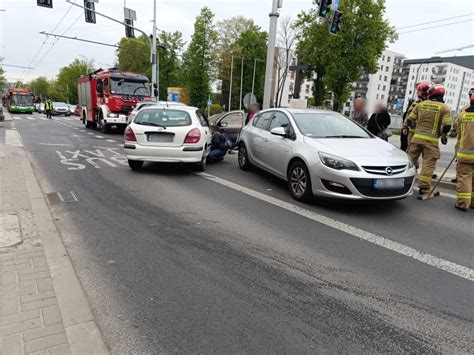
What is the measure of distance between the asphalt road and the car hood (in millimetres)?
919

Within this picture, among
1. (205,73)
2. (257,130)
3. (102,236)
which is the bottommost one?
(102,236)

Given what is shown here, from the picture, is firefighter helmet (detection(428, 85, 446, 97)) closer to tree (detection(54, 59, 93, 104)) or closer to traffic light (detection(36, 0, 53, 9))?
traffic light (detection(36, 0, 53, 9))

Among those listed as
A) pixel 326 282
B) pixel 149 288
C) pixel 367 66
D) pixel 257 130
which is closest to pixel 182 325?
pixel 149 288

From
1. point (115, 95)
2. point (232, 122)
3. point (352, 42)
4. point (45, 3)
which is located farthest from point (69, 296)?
point (352, 42)

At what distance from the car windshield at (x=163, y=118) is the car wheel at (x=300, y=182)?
294 centimetres

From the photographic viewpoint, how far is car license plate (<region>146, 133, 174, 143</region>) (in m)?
7.97

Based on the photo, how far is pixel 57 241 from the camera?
423cm

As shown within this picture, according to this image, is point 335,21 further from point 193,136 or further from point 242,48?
point 242,48

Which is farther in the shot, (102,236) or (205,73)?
(205,73)

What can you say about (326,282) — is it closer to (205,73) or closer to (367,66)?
(367,66)

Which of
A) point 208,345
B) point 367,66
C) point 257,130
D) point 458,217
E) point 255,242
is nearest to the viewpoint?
point 208,345

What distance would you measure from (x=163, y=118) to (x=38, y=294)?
5662mm

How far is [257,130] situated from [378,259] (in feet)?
15.5

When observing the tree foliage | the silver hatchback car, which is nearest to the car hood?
the silver hatchback car
